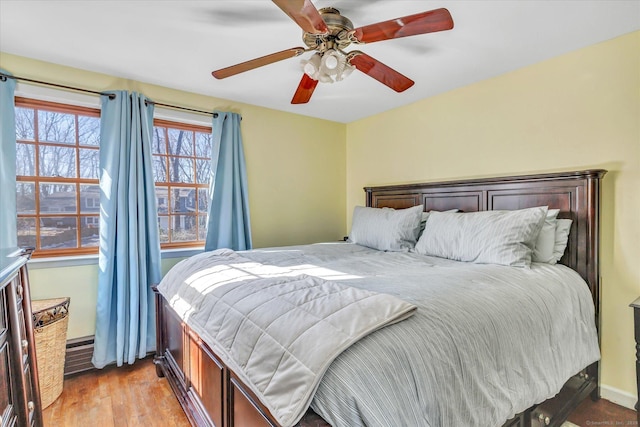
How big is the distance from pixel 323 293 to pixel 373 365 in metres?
0.43

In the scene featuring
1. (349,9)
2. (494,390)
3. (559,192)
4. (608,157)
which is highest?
(349,9)

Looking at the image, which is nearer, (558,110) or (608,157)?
(608,157)

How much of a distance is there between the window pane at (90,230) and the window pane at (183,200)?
0.61m

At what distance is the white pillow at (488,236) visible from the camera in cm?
195

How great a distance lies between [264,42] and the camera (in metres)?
2.08

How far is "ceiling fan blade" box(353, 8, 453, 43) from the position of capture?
1.34 m

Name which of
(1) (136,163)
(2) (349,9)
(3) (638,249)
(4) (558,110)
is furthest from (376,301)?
(1) (136,163)

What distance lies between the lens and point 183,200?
10.1ft

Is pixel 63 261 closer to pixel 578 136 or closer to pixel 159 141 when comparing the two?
pixel 159 141

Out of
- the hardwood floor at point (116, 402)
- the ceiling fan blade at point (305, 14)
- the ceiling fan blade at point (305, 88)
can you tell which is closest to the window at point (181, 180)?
the hardwood floor at point (116, 402)

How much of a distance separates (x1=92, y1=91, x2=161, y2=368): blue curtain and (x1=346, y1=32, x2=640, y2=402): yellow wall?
104 inches

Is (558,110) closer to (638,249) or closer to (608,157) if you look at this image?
(608,157)

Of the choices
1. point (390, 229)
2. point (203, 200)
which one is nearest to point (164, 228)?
point (203, 200)

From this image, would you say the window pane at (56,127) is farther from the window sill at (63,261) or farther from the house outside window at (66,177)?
the window sill at (63,261)
